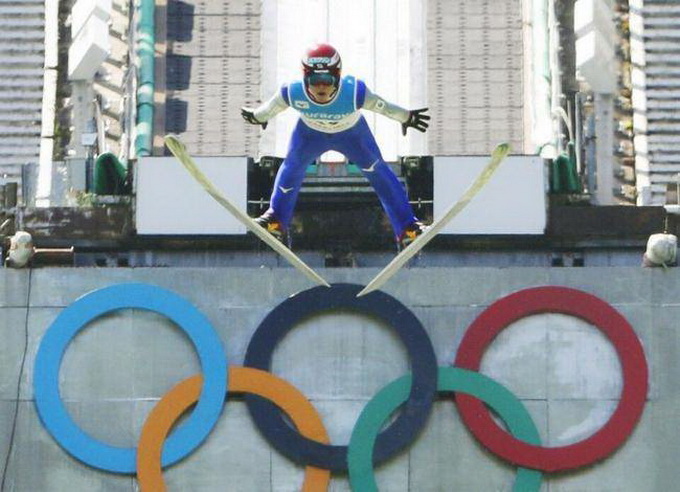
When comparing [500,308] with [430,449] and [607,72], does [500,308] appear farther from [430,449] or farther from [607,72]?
[607,72]

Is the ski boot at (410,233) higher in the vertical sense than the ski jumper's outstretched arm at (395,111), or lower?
lower

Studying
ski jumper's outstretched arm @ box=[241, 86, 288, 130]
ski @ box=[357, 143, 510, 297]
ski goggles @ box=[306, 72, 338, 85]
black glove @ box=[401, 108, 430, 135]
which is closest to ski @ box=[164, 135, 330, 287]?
ski @ box=[357, 143, 510, 297]

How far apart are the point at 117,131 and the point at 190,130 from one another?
2.35 m

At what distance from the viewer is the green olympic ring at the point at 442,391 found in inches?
2096

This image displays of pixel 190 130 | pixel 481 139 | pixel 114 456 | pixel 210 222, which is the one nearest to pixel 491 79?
pixel 481 139

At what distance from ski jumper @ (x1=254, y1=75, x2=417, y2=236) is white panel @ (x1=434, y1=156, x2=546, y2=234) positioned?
141cm

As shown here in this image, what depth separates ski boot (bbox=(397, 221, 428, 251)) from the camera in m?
54.4

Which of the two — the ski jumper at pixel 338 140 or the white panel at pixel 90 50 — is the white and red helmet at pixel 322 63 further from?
the white panel at pixel 90 50

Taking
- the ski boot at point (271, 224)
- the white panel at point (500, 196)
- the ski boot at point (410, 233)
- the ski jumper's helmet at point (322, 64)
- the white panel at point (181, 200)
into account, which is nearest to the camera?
the ski jumper's helmet at point (322, 64)

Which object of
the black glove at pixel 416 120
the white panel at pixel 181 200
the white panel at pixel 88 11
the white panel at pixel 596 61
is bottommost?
the white panel at pixel 181 200

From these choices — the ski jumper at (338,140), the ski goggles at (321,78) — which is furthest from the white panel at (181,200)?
the ski goggles at (321,78)

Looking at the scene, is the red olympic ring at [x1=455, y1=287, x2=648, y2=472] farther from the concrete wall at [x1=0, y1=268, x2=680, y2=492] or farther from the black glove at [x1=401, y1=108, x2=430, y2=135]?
the black glove at [x1=401, y1=108, x2=430, y2=135]

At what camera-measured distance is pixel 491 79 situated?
64.0 metres

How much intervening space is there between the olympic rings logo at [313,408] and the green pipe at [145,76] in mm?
9319
